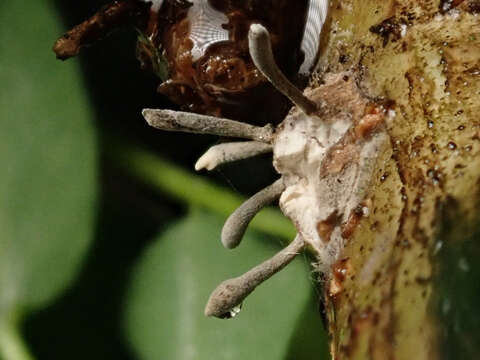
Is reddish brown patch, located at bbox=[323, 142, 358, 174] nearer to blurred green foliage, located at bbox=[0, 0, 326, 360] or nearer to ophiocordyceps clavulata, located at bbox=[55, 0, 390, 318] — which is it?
ophiocordyceps clavulata, located at bbox=[55, 0, 390, 318]

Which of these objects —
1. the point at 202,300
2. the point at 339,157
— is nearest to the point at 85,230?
the point at 202,300

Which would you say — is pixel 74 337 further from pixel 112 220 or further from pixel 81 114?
pixel 81 114

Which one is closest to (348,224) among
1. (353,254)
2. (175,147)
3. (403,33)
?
(353,254)

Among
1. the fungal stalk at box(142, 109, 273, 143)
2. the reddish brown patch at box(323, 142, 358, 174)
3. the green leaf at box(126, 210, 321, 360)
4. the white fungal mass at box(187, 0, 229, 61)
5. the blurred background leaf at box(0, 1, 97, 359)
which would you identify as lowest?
the green leaf at box(126, 210, 321, 360)

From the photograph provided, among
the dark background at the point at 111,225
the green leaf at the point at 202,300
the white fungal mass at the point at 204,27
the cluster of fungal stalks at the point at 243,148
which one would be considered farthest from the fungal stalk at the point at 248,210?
the dark background at the point at 111,225

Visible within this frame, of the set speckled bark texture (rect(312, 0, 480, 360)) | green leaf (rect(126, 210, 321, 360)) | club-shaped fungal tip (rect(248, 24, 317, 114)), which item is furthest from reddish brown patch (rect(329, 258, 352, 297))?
green leaf (rect(126, 210, 321, 360))

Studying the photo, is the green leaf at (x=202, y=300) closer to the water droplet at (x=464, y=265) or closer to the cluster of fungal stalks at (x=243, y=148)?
the cluster of fungal stalks at (x=243, y=148)

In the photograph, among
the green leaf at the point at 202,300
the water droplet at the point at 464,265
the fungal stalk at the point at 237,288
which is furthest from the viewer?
the green leaf at the point at 202,300

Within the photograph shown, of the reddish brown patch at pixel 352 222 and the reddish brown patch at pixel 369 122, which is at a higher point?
the reddish brown patch at pixel 369 122
